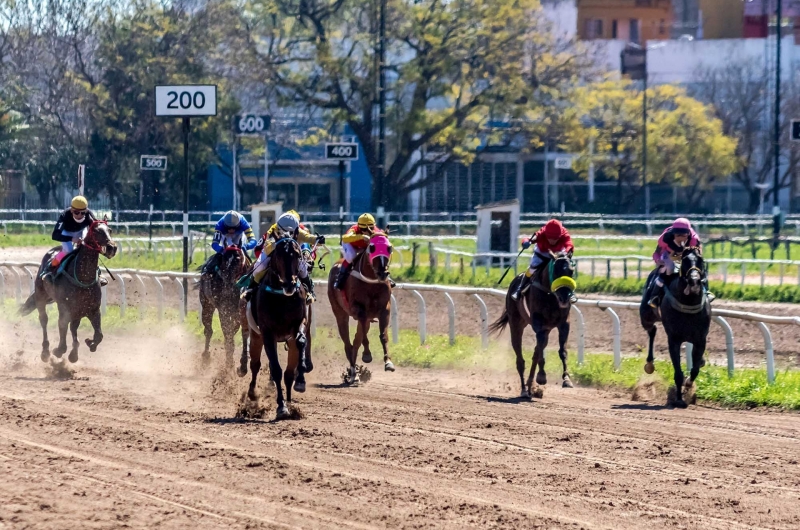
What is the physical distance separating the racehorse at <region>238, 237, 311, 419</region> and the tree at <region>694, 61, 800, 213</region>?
143 feet

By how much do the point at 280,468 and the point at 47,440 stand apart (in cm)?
203

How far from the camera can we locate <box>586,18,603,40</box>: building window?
7025 cm

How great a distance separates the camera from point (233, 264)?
13750 millimetres

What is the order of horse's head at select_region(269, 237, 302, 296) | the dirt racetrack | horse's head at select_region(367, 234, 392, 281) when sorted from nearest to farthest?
the dirt racetrack
horse's head at select_region(269, 237, 302, 296)
horse's head at select_region(367, 234, 392, 281)

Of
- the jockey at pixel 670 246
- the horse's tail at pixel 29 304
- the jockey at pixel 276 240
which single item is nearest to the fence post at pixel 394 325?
the horse's tail at pixel 29 304

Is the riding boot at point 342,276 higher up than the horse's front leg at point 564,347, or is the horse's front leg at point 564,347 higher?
the riding boot at point 342,276

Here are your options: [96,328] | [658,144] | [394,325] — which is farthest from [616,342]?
[658,144]

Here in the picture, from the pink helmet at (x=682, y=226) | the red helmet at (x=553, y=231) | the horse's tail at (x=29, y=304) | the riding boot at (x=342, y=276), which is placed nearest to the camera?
the pink helmet at (x=682, y=226)

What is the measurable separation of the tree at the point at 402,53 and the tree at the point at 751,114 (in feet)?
57.3

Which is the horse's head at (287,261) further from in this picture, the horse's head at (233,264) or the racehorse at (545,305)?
the horse's head at (233,264)

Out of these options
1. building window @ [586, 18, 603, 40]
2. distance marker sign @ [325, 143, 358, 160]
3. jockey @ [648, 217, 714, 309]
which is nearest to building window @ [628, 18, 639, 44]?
building window @ [586, 18, 603, 40]

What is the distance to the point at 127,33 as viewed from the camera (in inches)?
1711

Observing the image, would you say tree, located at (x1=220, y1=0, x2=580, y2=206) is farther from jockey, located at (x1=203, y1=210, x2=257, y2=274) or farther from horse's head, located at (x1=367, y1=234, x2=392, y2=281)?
horse's head, located at (x1=367, y1=234, x2=392, y2=281)

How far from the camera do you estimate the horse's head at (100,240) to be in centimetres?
1355
